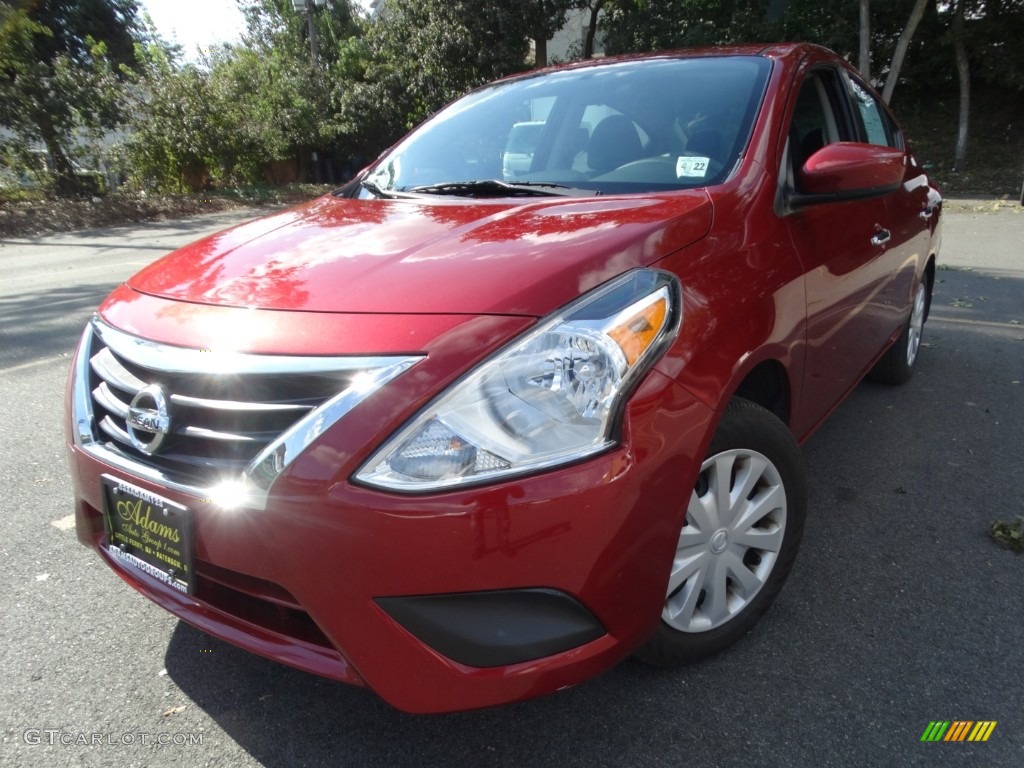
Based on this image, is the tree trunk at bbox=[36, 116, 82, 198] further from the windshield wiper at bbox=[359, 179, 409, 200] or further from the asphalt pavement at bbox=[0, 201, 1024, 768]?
the windshield wiper at bbox=[359, 179, 409, 200]

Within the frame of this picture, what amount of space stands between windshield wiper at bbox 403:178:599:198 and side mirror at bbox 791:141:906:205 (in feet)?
2.11

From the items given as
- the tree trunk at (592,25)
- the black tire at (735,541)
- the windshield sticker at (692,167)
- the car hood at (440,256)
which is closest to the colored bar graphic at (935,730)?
the black tire at (735,541)

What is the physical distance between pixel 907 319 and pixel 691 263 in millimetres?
2586

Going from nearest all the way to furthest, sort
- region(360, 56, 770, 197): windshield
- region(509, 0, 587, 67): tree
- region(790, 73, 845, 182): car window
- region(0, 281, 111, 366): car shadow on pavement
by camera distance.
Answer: region(360, 56, 770, 197): windshield, region(790, 73, 845, 182): car window, region(0, 281, 111, 366): car shadow on pavement, region(509, 0, 587, 67): tree

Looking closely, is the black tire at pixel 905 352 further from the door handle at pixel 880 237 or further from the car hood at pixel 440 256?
the car hood at pixel 440 256

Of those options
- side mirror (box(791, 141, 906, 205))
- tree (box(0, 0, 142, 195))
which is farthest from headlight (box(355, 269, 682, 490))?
tree (box(0, 0, 142, 195))

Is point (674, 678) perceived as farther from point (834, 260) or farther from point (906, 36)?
point (906, 36)

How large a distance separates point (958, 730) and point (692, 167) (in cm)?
162

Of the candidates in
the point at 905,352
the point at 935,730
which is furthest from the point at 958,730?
the point at 905,352

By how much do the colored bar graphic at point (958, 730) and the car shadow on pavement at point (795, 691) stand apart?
2 centimetres

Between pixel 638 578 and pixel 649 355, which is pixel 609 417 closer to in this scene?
pixel 649 355

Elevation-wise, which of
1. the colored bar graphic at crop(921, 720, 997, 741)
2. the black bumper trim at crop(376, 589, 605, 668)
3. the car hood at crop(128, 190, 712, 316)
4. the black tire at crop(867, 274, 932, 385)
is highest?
the car hood at crop(128, 190, 712, 316)

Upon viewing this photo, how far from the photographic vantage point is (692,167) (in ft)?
7.37

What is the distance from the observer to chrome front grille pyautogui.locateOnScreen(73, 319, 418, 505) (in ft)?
4.75
